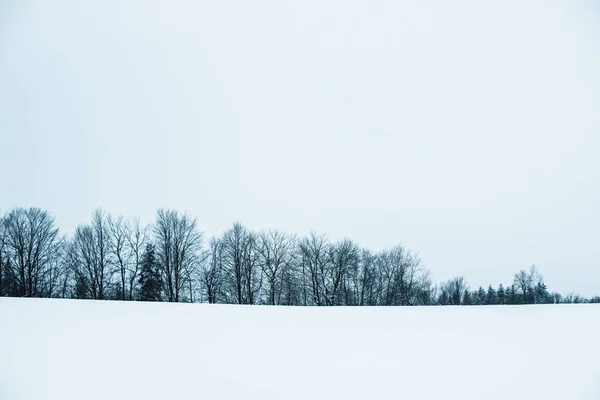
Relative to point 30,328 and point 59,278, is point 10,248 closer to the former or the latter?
point 59,278

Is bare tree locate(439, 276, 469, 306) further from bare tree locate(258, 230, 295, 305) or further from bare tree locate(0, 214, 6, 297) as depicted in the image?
bare tree locate(0, 214, 6, 297)

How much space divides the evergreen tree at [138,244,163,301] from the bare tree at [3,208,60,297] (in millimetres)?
10146

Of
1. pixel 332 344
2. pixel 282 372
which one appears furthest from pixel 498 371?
pixel 282 372

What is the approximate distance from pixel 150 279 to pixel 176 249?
406 cm

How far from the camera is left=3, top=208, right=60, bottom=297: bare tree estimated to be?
34.8 m

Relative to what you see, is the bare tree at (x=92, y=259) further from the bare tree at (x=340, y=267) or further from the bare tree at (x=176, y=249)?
the bare tree at (x=340, y=267)

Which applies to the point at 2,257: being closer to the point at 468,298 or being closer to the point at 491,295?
the point at 468,298

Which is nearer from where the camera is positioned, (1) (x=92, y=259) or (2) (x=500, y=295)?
(1) (x=92, y=259)

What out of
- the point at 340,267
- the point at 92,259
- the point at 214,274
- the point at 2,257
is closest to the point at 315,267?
the point at 340,267

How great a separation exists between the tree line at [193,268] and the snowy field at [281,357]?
30.8 meters

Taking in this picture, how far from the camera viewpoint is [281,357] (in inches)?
227

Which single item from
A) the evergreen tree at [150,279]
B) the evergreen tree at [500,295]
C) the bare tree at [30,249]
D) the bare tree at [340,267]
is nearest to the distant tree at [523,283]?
the evergreen tree at [500,295]

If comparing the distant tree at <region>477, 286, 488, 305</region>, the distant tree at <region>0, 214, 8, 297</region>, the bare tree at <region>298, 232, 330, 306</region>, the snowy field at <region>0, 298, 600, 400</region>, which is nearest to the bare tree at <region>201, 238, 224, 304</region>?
the bare tree at <region>298, 232, 330, 306</region>

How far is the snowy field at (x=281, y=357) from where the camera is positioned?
4.61 metres
